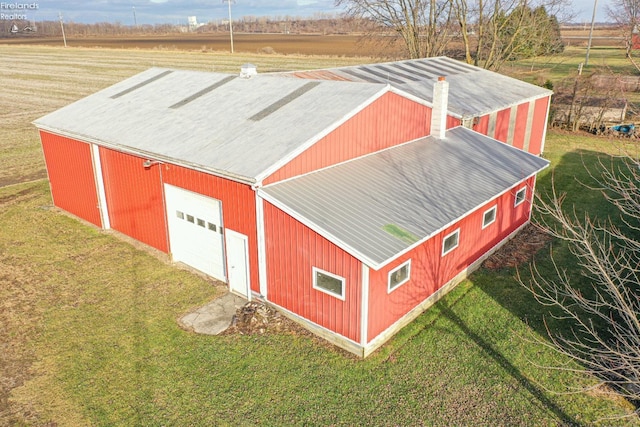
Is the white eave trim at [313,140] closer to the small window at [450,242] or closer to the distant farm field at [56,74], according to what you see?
the small window at [450,242]

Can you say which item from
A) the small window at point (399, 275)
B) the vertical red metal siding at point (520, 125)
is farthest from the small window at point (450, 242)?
the vertical red metal siding at point (520, 125)

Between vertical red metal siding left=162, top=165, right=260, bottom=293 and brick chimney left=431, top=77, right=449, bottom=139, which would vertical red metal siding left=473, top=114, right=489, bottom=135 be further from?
vertical red metal siding left=162, top=165, right=260, bottom=293

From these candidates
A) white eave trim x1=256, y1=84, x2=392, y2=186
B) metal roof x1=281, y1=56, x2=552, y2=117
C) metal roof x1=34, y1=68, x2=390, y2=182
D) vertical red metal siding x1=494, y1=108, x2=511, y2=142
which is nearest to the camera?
white eave trim x1=256, y1=84, x2=392, y2=186

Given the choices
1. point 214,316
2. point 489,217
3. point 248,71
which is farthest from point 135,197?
Answer: point 489,217

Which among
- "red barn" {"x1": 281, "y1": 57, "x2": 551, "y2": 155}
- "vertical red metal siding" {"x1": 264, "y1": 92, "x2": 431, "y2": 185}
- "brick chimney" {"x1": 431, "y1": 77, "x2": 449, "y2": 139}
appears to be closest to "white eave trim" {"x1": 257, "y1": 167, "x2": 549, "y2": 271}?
"vertical red metal siding" {"x1": 264, "y1": 92, "x2": 431, "y2": 185}

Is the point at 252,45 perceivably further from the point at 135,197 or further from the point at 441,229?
the point at 441,229

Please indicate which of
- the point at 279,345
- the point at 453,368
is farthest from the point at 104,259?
the point at 453,368

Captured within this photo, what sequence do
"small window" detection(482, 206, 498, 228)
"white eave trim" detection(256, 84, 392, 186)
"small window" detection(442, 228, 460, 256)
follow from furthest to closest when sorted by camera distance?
"small window" detection(482, 206, 498, 228), "small window" detection(442, 228, 460, 256), "white eave trim" detection(256, 84, 392, 186)

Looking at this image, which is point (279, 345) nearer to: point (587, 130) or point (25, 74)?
→ point (587, 130)
